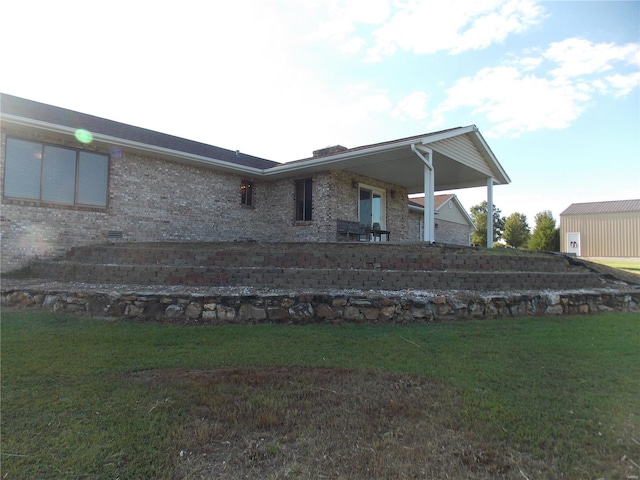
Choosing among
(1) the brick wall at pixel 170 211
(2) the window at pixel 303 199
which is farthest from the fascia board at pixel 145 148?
(2) the window at pixel 303 199

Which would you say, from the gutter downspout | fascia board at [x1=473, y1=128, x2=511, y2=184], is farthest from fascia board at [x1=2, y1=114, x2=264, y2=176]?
fascia board at [x1=473, y1=128, x2=511, y2=184]

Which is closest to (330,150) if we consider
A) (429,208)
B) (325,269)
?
(429,208)

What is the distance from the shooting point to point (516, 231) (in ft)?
121

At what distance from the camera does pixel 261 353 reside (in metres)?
4.02

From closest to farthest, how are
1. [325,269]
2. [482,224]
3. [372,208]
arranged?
[325,269] < [372,208] < [482,224]

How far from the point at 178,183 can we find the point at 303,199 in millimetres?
4092

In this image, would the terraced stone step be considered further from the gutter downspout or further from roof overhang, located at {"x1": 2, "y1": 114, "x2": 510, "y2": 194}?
roof overhang, located at {"x1": 2, "y1": 114, "x2": 510, "y2": 194}

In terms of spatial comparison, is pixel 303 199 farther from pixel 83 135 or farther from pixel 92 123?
pixel 92 123

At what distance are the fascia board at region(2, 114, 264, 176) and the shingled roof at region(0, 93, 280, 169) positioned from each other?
0.17 metres

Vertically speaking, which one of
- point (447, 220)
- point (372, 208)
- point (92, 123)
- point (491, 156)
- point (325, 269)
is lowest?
point (325, 269)

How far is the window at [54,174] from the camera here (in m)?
8.55

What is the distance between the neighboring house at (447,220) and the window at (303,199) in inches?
331

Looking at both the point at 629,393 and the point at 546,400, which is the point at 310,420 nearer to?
the point at 546,400

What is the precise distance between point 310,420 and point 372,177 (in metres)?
12.0
